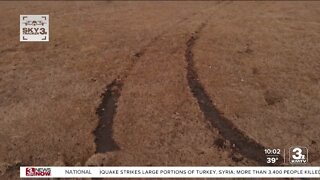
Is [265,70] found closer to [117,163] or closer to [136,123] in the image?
[136,123]

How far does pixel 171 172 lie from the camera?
382 inches

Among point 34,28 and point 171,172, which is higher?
point 34,28

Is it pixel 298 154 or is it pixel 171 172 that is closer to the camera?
pixel 171 172

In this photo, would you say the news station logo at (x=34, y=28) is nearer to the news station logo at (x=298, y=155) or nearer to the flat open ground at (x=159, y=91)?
the flat open ground at (x=159, y=91)

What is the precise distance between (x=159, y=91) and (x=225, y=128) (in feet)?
11.3

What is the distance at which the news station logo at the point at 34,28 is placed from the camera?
19875 mm

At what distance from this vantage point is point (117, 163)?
10109 mm

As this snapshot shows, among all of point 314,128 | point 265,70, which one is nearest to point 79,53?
point 265,70

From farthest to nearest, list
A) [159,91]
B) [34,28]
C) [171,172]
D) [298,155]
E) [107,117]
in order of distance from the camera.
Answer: [34,28] → [159,91] → [107,117] → [298,155] → [171,172]

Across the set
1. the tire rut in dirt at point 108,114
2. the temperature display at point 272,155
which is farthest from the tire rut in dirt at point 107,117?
the temperature display at point 272,155

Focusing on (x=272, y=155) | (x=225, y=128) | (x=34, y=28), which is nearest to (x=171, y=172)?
(x=225, y=128)

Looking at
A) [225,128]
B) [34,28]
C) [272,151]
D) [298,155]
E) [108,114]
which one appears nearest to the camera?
[298,155]

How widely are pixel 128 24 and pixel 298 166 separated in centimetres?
1548

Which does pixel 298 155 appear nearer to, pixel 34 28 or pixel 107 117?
pixel 107 117
